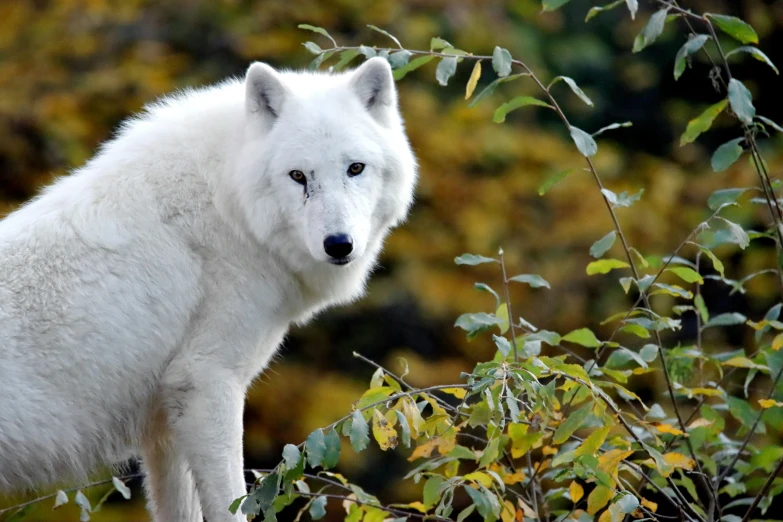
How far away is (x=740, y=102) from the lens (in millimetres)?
3141

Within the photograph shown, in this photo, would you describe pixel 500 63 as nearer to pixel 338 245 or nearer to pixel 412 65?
pixel 412 65

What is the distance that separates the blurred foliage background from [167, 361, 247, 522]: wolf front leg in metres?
3.76

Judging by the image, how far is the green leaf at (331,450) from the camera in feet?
8.25

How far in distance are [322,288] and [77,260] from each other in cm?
98

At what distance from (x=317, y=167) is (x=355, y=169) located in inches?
6.4

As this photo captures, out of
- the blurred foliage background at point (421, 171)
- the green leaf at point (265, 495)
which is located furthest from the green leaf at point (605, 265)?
the blurred foliage background at point (421, 171)

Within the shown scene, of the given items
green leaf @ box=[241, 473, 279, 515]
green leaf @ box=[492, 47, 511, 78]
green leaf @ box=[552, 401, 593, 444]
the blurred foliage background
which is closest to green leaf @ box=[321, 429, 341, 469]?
green leaf @ box=[241, 473, 279, 515]

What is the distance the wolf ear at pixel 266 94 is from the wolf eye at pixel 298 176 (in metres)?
0.27

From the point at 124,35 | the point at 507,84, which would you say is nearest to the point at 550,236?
the point at 507,84

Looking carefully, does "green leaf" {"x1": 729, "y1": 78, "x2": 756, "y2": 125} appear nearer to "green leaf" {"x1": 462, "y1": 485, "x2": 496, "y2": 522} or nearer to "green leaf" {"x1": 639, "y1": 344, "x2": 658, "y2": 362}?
"green leaf" {"x1": 639, "y1": 344, "x2": 658, "y2": 362}

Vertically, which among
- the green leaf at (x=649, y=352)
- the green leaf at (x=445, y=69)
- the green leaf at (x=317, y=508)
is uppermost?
the green leaf at (x=445, y=69)

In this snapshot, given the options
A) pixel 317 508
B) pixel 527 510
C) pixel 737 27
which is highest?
pixel 737 27

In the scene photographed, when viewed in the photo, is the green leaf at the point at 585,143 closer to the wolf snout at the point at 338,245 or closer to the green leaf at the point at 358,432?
the wolf snout at the point at 338,245

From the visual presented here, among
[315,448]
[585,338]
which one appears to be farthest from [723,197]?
[315,448]
